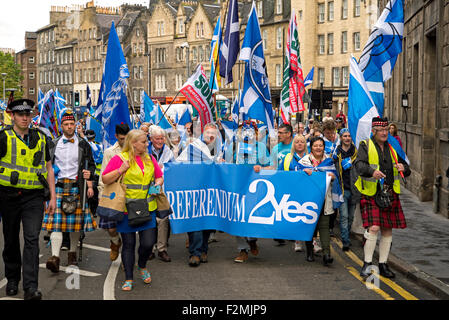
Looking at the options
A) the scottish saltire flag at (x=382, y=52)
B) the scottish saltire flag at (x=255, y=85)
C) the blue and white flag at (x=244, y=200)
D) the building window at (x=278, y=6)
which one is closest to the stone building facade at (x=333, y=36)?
the building window at (x=278, y=6)

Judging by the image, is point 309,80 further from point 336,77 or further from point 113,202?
point 336,77

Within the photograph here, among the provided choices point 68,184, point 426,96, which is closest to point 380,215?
point 68,184

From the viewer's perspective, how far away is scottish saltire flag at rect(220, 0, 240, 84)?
1193 centimetres

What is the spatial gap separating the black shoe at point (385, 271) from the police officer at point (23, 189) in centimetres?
407

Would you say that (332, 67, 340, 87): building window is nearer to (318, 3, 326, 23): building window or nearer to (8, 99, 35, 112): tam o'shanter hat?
(318, 3, 326, 23): building window

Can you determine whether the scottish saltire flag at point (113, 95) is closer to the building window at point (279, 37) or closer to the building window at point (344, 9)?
the building window at point (344, 9)

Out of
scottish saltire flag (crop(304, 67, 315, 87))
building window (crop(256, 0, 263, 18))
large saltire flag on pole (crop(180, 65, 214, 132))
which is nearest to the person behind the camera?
large saltire flag on pole (crop(180, 65, 214, 132))

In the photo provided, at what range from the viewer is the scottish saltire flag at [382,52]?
1012 centimetres

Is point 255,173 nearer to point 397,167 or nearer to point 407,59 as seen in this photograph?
point 397,167

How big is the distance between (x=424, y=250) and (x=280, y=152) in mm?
2611

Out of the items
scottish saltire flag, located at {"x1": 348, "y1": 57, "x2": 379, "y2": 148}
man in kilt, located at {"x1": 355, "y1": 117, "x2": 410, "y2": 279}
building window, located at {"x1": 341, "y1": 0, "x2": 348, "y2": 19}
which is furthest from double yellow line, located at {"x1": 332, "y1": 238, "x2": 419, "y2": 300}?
building window, located at {"x1": 341, "y1": 0, "x2": 348, "y2": 19}

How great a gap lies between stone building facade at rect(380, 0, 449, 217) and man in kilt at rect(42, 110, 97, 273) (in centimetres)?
573

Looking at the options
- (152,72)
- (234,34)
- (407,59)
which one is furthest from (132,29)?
(234,34)

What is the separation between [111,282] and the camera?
26.8ft
